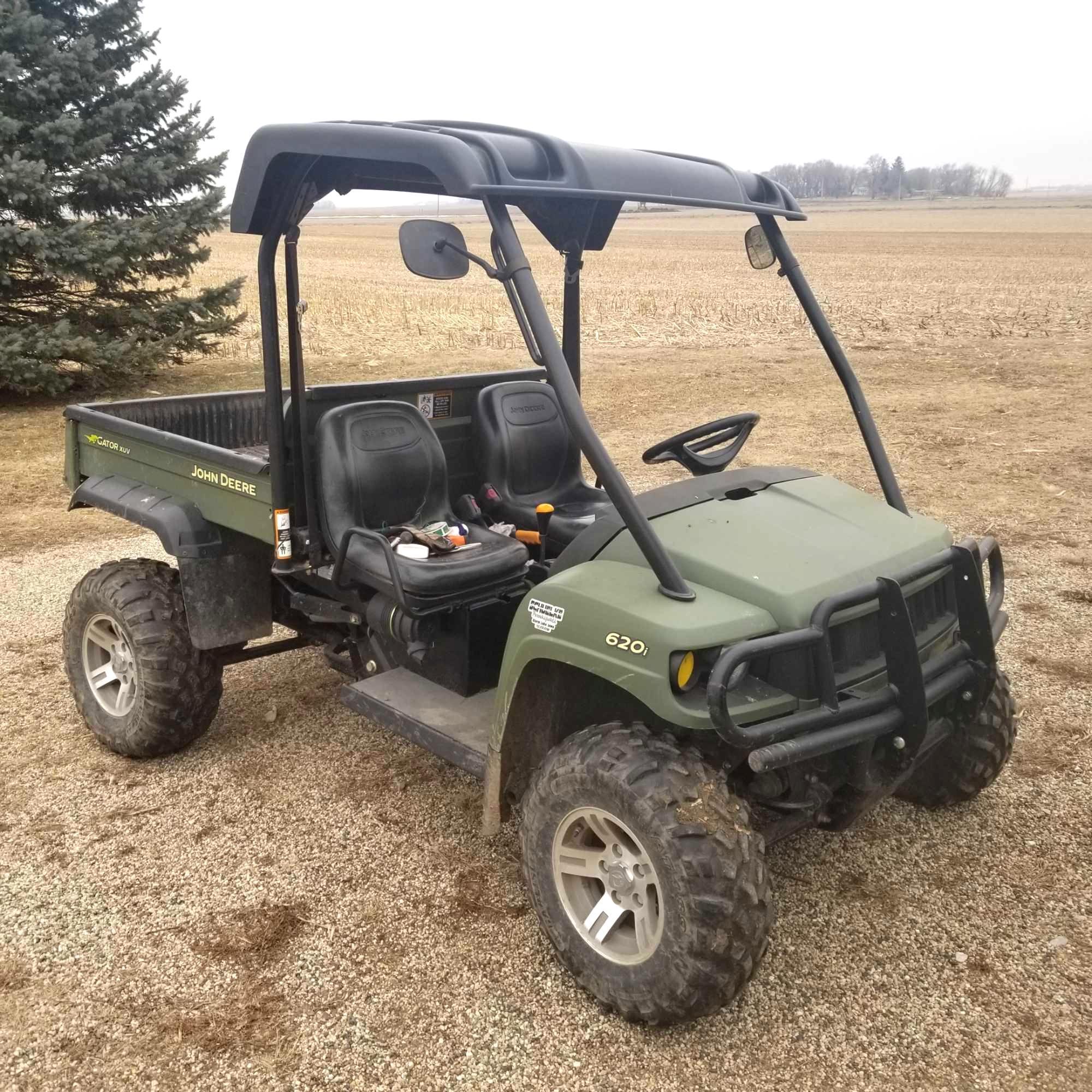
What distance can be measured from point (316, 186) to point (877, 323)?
53.3ft

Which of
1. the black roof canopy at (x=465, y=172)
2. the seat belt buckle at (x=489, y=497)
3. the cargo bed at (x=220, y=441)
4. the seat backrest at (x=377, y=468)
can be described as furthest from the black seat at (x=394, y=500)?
the black roof canopy at (x=465, y=172)

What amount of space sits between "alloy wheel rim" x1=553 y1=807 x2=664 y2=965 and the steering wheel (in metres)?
1.28

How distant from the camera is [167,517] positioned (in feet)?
12.6

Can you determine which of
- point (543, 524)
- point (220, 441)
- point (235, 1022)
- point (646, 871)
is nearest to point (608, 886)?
point (646, 871)

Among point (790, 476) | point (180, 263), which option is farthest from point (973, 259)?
point (790, 476)

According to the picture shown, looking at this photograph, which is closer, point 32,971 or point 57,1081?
point 57,1081

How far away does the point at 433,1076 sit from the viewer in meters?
2.50

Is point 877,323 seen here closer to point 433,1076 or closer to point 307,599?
point 307,599

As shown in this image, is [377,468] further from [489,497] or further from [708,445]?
[708,445]

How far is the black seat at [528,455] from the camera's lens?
434 cm

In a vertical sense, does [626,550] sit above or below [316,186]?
below

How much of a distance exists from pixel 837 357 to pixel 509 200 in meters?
1.31

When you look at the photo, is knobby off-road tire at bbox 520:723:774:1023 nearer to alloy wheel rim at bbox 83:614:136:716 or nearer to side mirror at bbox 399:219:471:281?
side mirror at bbox 399:219:471:281

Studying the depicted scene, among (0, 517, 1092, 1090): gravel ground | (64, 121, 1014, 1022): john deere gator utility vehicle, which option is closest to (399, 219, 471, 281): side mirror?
(64, 121, 1014, 1022): john deere gator utility vehicle
